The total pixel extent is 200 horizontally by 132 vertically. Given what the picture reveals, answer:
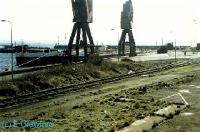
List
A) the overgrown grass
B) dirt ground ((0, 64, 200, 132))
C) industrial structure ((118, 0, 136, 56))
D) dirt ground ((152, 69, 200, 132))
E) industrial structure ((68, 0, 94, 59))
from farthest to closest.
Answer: industrial structure ((118, 0, 136, 56)) → industrial structure ((68, 0, 94, 59)) → the overgrown grass → dirt ground ((0, 64, 200, 132)) → dirt ground ((152, 69, 200, 132))

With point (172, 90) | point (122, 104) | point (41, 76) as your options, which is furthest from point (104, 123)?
point (41, 76)

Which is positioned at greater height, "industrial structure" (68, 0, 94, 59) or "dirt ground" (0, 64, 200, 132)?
"industrial structure" (68, 0, 94, 59)

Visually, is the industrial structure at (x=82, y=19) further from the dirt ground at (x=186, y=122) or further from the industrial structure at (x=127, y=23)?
the dirt ground at (x=186, y=122)

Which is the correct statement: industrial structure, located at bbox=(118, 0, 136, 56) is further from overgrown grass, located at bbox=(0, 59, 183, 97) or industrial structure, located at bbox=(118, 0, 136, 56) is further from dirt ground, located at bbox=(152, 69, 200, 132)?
dirt ground, located at bbox=(152, 69, 200, 132)

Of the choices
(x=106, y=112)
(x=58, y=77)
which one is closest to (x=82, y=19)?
(x=58, y=77)

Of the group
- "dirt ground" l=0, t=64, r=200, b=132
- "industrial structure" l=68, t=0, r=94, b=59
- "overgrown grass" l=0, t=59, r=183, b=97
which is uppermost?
"industrial structure" l=68, t=0, r=94, b=59

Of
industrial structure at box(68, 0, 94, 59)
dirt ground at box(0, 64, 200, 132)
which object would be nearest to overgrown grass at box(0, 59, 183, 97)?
dirt ground at box(0, 64, 200, 132)

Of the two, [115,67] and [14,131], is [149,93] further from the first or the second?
[115,67]

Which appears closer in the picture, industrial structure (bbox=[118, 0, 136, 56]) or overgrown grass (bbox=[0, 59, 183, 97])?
overgrown grass (bbox=[0, 59, 183, 97])

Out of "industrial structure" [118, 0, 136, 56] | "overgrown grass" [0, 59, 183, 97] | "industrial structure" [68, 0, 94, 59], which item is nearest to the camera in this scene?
"overgrown grass" [0, 59, 183, 97]

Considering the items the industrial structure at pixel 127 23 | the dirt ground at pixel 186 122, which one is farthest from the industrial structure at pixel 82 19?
the dirt ground at pixel 186 122

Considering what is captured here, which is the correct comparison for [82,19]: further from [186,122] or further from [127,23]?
[186,122]

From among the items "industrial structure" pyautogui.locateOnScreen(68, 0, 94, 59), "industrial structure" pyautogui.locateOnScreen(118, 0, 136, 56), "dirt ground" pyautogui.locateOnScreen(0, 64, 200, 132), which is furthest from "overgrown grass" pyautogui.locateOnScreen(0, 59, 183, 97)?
"industrial structure" pyautogui.locateOnScreen(118, 0, 136, 56)

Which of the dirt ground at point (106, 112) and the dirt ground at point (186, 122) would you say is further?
the dirt ground at point (106, 112)
